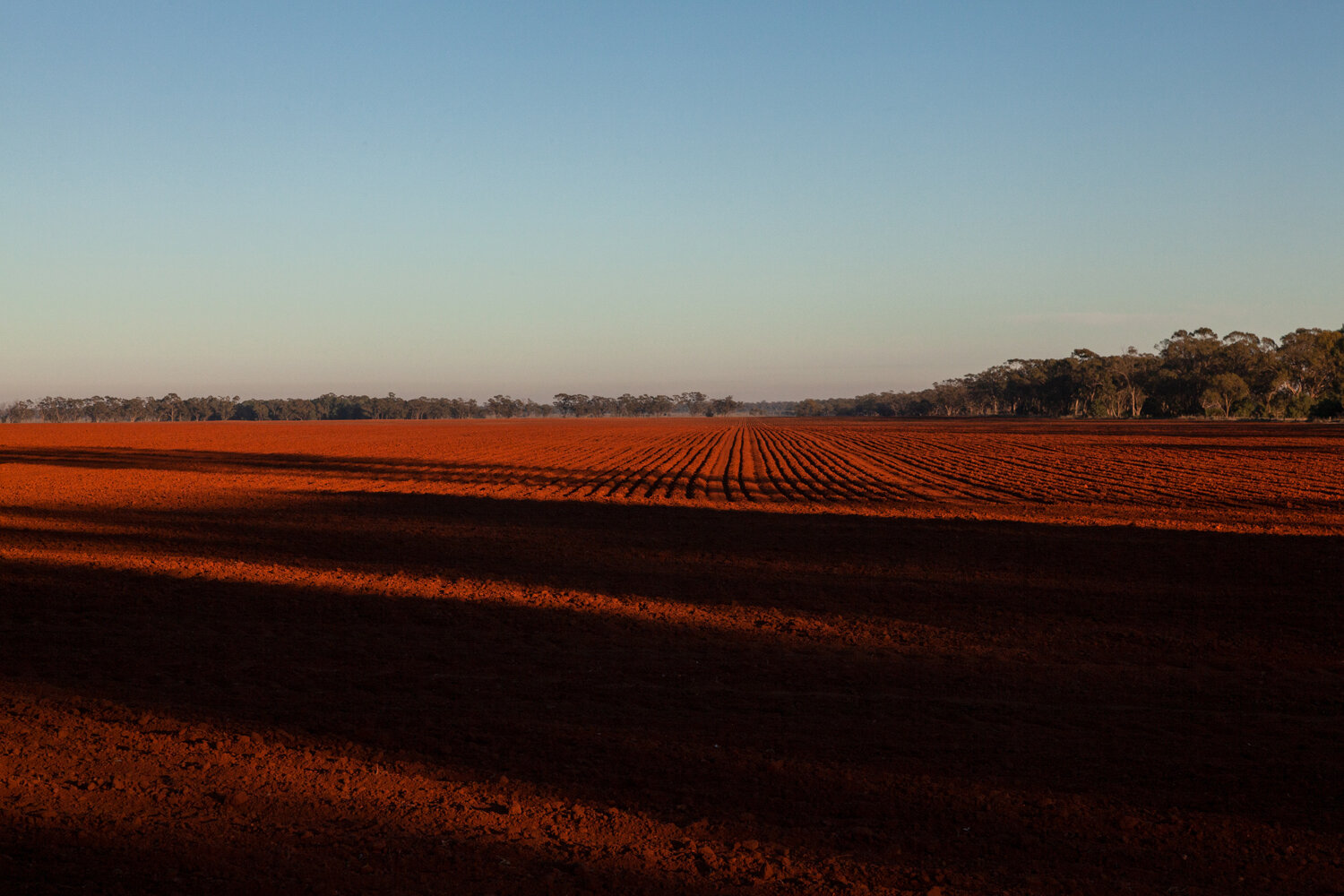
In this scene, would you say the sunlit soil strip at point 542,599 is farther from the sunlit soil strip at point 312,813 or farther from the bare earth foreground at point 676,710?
the sunlit soil strip at point 312,813

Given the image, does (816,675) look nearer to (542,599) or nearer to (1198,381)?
(542,599)

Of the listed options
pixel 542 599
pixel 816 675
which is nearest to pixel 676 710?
pixel 816 675

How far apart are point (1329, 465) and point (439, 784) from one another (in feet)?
119

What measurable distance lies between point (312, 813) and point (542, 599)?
6.20m

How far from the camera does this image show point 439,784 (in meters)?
5.37

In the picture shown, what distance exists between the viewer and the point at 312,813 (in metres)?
4.95

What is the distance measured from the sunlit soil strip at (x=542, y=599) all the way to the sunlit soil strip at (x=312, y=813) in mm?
4470

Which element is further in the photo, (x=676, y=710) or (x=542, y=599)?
(x=542, y=599)

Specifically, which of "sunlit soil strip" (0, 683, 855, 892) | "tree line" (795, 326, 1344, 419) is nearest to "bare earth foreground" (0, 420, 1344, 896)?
"sunlit soil strip" (0, 683, 855, 892)

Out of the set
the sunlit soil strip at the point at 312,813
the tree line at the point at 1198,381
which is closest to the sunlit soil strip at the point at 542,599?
the sunlit soil strip at the point at 312,813

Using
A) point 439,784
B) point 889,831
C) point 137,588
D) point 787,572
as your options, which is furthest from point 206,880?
point 787,572

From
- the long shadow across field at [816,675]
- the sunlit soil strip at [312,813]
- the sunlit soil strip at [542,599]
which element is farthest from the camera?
the sunlit soil strip at [542,599]

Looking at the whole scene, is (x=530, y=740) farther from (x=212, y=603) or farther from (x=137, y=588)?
(x=137, y=588)

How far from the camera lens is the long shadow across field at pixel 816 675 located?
5.25 metres
